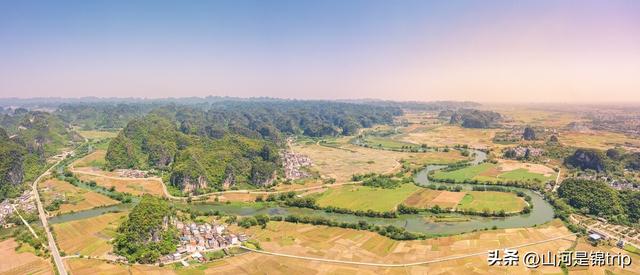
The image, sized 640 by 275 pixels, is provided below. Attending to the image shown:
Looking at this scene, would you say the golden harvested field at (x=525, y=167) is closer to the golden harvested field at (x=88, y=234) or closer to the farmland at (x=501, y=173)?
the farmland at (x=501, y=173)

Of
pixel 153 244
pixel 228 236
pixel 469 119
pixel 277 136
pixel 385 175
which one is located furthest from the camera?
pixel 469 119

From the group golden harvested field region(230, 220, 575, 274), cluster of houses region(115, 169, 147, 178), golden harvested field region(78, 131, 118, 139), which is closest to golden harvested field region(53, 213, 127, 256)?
golden harvested field region(230, 220, 575, 274)

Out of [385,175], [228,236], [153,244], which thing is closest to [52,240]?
[153,244]

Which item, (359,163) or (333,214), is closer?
(333,214)

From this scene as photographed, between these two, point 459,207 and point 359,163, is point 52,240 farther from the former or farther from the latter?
point 359,163

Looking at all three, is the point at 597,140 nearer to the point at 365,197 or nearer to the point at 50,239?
the point at 365,197

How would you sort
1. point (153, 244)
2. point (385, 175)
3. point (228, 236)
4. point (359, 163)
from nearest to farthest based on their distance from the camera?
point (153, 244)
point (228, 236)
point (385, 175)
point (359, 163)
